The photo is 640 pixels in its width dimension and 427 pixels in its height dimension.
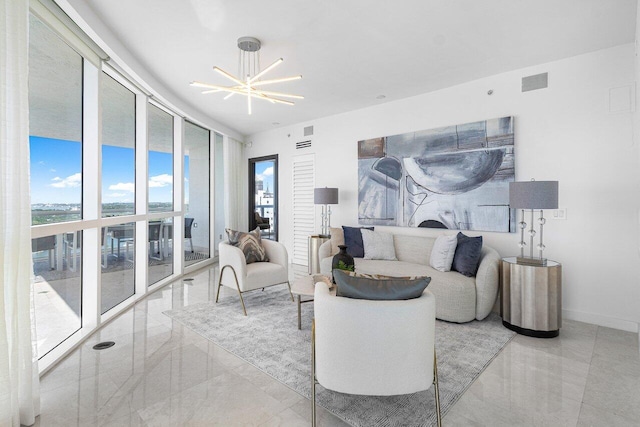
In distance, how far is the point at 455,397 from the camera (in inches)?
85.0

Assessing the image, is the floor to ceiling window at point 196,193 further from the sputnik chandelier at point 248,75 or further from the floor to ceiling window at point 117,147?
the sputnik chandelier at point 248,75

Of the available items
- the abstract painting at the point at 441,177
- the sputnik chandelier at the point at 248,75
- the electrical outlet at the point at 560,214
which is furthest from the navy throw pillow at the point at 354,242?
the electrical outlet at the point at 560,214

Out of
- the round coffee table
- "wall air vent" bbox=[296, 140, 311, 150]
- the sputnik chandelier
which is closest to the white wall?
the round coffee table

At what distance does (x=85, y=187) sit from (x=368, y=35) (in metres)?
3.18

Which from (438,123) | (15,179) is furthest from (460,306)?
(15,179)

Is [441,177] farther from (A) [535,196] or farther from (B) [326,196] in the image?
(B) [326,196]

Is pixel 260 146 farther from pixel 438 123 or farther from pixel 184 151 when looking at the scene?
pixel 438 123

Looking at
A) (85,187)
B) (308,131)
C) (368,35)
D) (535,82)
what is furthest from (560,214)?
(85,187)

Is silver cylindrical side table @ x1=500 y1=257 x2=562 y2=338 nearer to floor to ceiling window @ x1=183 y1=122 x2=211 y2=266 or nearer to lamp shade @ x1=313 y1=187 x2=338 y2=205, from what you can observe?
lamp shade @ x1=313 y1=187 x2=338 y2=205

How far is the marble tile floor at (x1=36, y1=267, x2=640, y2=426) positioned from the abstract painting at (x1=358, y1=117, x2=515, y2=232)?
1.71 metres

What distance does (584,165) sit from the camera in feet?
11.5

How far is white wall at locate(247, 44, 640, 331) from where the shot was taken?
10.9ft

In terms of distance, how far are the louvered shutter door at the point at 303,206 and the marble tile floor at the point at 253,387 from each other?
3.57 m

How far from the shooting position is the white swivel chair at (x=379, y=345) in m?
1.73
